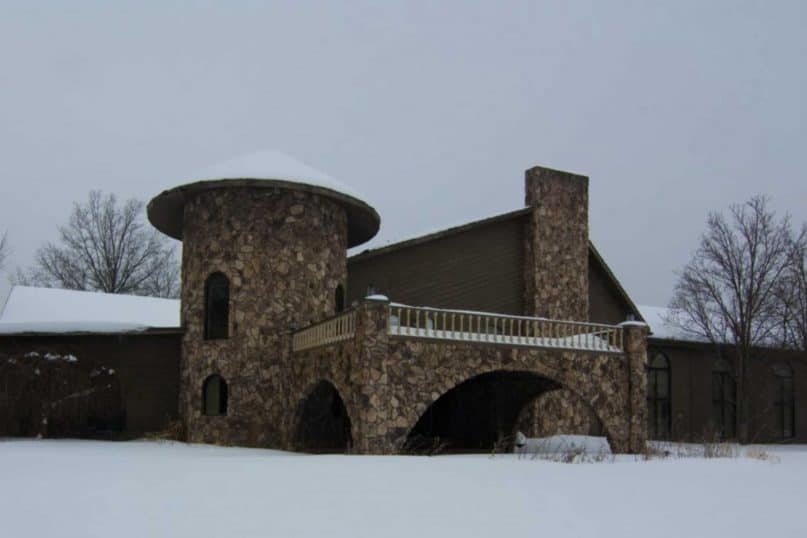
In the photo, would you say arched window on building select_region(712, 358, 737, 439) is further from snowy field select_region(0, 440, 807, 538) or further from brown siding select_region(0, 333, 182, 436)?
brown siding select_region(0, 333, 182, 436)

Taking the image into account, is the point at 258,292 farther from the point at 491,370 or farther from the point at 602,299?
the point at 602,299

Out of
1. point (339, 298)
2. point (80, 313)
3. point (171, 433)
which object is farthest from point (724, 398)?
point (80, 313)

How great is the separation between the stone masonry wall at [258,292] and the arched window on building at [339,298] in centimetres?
42

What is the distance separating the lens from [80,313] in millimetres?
28031

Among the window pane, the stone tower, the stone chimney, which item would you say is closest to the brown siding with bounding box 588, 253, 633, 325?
the stone chimney

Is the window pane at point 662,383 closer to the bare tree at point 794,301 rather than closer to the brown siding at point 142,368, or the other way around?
the bare tree at point 794,301

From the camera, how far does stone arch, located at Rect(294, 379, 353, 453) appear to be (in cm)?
2222

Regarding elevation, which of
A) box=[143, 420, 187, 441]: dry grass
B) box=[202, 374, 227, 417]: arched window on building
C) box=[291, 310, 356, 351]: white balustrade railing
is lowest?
box=[143, 420, 187, 441]: dry grass

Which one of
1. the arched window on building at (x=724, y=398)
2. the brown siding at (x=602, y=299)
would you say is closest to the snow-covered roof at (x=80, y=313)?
the brown siding at (x=602, y=299)

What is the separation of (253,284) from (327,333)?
3.85 m

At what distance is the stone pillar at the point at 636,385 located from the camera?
876 inches

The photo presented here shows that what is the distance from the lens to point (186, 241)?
24.5 meters

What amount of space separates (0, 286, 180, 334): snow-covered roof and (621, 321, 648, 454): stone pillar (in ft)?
40.3

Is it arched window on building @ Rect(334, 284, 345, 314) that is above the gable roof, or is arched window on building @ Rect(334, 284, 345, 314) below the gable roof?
below
